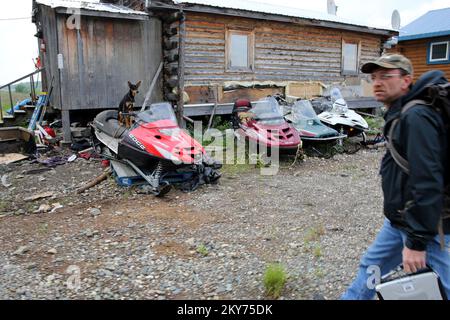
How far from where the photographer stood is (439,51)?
61.2 feet

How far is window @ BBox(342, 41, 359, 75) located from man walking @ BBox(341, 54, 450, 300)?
12.8 meters

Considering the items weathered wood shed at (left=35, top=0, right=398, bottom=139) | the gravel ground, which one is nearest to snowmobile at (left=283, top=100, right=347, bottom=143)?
the gravel ground

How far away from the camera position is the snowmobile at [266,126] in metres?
7.71

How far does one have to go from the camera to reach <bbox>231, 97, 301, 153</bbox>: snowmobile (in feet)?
25.3

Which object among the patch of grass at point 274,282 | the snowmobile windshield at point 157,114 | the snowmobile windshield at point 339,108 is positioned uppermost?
the snowmobile windshield at point 157,114

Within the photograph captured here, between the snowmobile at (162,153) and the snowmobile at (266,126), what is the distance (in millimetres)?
1692

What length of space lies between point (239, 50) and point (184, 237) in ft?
27.9

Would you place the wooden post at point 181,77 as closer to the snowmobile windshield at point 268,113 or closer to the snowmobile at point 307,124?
the snowmobile windshield at point 268,113

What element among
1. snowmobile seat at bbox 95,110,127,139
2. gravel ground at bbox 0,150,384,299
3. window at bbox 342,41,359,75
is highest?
window at bbox 342,41,359,75

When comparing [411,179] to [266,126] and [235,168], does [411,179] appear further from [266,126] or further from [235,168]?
[266,126]

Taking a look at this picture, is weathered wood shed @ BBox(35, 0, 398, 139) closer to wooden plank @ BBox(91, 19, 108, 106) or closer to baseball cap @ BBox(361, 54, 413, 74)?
→ wooden plank @ BBox(91, 19, 108, 106)

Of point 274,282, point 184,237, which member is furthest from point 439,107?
point 184,237

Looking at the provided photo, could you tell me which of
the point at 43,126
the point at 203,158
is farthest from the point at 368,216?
the point at 43,126

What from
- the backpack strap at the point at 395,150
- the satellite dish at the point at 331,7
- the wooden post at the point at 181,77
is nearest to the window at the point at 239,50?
the wooden post at the point at 181,77
